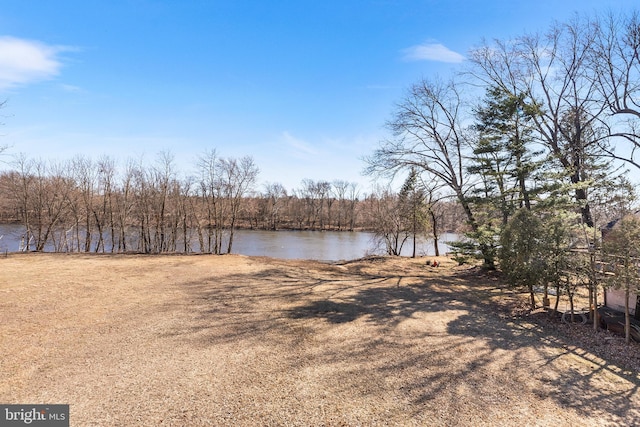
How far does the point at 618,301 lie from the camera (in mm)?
6934

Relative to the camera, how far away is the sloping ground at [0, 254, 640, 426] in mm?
3334

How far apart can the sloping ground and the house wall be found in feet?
6.44

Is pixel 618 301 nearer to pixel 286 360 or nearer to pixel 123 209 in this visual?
pixel 286 360

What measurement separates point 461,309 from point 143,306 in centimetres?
774

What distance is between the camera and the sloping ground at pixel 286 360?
333cm

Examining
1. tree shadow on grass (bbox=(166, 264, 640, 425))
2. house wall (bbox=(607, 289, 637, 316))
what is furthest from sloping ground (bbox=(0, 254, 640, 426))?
house wall (bbox=(607, 289, 637, 316))

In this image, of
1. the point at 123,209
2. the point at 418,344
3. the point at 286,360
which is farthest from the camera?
the point at 123,209

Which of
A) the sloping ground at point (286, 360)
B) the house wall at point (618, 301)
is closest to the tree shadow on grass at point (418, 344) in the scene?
the sloping ground at point (286, 360)

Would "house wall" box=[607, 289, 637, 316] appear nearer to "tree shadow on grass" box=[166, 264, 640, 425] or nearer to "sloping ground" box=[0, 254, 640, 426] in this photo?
"sloping ground" box=[0, 254, 640, 426]

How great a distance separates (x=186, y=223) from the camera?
20.2m

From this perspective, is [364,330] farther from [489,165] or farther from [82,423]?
[489,165]

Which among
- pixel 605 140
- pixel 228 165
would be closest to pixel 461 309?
pixel 605 140

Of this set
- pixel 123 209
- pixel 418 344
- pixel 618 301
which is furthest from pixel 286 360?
pixel 123 209

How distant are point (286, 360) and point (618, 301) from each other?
7.94 metres
